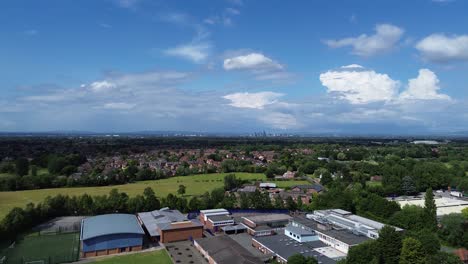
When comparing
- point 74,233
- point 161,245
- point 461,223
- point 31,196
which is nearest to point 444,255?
point 461,223

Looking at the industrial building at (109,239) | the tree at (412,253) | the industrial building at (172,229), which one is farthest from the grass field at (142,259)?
the tree at (412,253)

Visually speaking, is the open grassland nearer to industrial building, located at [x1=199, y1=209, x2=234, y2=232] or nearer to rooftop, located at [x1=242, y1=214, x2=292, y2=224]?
industrial building, located at [x1=199, y1=209, x2=234, y2=232]

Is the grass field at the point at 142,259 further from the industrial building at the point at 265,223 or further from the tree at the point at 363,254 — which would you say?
the tree at the point at 363,254

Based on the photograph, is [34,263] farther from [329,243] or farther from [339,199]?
[339,199]

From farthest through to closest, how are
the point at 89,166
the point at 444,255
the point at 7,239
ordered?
the point at 89,166 < the point at 7,239 < the point at 444,255

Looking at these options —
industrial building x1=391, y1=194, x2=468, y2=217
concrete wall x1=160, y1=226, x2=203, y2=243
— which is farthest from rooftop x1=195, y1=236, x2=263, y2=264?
industrial building x1=391, y1=194, x2=468, y2=217

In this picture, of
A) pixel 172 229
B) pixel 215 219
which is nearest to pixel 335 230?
pixel 215 219

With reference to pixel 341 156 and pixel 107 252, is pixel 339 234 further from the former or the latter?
pixel 341 156
